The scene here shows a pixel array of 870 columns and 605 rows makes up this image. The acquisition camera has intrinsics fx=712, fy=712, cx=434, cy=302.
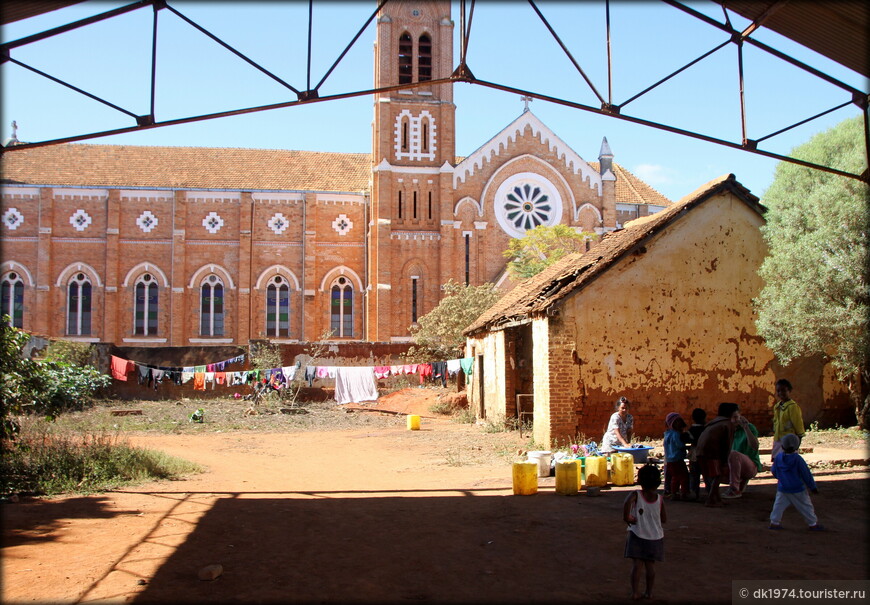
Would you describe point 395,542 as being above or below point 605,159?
below

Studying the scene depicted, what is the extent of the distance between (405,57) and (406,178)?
737 cm

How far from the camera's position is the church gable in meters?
40.4

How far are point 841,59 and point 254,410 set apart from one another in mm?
21869

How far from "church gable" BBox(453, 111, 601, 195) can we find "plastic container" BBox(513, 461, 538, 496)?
103 ft

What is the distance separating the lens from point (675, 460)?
9.28m

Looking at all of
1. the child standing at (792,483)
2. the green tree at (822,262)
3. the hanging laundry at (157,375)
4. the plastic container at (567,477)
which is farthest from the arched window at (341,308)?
the child standing at (792,483)

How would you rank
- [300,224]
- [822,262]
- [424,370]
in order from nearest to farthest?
[822,262]
[424,370]
[300,224]

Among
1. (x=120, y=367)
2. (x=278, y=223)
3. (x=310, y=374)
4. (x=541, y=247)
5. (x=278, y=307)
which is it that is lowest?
(x=310, y=374)

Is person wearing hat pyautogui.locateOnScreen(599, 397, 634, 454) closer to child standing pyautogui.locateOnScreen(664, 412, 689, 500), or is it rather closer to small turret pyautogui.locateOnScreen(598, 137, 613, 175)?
child standing pyautogui.locateOnScreen(664, 412, 689, 500)

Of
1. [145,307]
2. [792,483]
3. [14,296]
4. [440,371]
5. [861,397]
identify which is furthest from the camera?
[145,307]

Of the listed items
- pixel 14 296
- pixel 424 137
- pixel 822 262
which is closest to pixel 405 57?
pixel 424 137

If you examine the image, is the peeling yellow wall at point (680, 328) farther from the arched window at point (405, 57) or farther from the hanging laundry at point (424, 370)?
the arched window at point (405, 57)

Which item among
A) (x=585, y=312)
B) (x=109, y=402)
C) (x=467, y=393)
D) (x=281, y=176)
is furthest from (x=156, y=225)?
(x=585, y=312)

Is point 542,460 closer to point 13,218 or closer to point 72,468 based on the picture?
point 72,468
